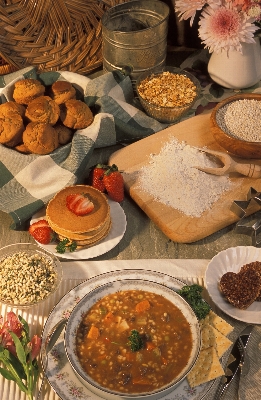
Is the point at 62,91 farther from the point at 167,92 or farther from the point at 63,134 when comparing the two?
the point at 167,92

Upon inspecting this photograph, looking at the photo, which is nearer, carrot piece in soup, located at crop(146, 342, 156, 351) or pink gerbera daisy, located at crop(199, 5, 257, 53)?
carrot piece in soup, located at crop(146, 342, 156, 351)

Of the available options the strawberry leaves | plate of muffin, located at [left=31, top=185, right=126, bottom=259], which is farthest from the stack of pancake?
the strawberry leaves

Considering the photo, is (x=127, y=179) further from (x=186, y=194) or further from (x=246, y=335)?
(x=246, y=335)

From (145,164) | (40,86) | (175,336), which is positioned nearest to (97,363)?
(175,336)

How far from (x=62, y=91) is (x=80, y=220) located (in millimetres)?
797

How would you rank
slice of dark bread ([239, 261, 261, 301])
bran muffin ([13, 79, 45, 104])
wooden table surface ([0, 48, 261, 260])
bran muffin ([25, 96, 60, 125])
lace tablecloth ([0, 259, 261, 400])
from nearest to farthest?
lace tablecloth ([0, 259, 261, 400])
slice of dark bread ([239, 261, 261, 301])
wooden table surface ([0, 48, 261, 260])
bran muffin ([25, 96, 60, 125])
bran muffin ([13, 79, 45, 104])

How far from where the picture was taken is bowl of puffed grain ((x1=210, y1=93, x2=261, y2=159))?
2838 millimetres

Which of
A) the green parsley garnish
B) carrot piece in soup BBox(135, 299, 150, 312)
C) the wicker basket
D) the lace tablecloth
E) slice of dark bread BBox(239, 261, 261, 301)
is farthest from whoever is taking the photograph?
the wicker basket

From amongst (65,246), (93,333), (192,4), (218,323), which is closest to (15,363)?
(93,333)

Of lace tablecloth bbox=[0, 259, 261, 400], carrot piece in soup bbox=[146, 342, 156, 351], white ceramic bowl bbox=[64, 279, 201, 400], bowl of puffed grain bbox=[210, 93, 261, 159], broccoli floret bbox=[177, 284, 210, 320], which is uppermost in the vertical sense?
bowl of puffed grain bbox=[210, 93, 261, 159]

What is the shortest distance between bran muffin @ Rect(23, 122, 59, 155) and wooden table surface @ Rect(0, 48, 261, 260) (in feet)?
1.13

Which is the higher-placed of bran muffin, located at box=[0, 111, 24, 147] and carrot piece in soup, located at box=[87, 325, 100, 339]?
bran muffin, located at box=[0, 111, 24, 147]

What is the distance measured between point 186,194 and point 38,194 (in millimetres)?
685

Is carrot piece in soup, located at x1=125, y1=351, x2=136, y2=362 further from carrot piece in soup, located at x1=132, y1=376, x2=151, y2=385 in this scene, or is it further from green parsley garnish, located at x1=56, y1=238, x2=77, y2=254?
green parsley garnish, located at x1=56, y1=238, x2=77, y2=254
